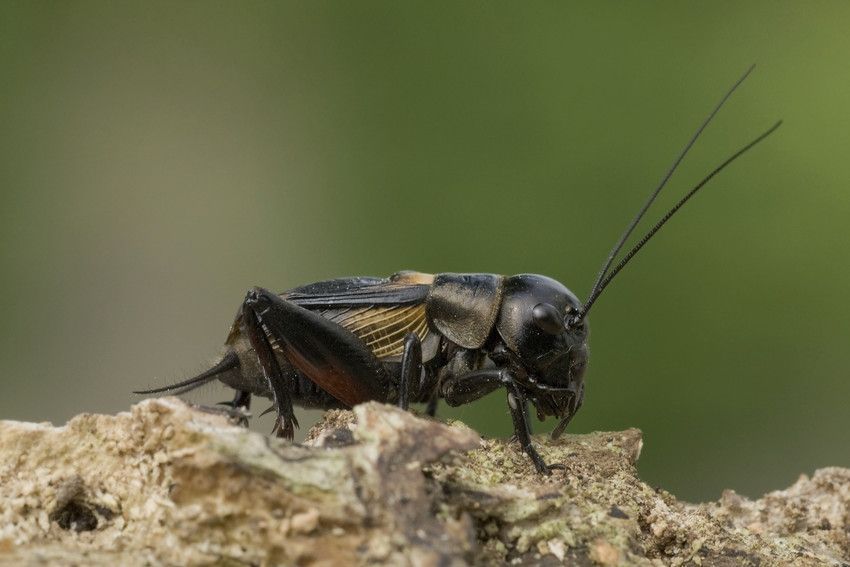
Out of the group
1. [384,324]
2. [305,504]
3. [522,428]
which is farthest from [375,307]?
[305,504]

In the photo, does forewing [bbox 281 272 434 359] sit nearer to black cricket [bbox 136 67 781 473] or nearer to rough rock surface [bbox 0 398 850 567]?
black cricket [bbox 136 67 781 473]

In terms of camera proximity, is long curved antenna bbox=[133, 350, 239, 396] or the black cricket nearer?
the black cricket

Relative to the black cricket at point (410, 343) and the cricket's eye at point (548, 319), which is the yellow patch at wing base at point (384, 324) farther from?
the cricket's eye at point (548, 319)

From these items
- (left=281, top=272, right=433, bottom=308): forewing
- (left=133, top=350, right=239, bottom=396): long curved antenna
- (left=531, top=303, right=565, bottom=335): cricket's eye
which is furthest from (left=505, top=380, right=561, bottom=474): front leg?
(left=133, top=350, right=239, bottom=396): long curved antenna

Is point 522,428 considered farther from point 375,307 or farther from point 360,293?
point 360,293

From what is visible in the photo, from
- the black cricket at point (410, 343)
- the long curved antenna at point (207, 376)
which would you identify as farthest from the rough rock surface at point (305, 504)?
the long curved antenna at point (207, 376)

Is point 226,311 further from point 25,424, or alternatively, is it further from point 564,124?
point 25,424
